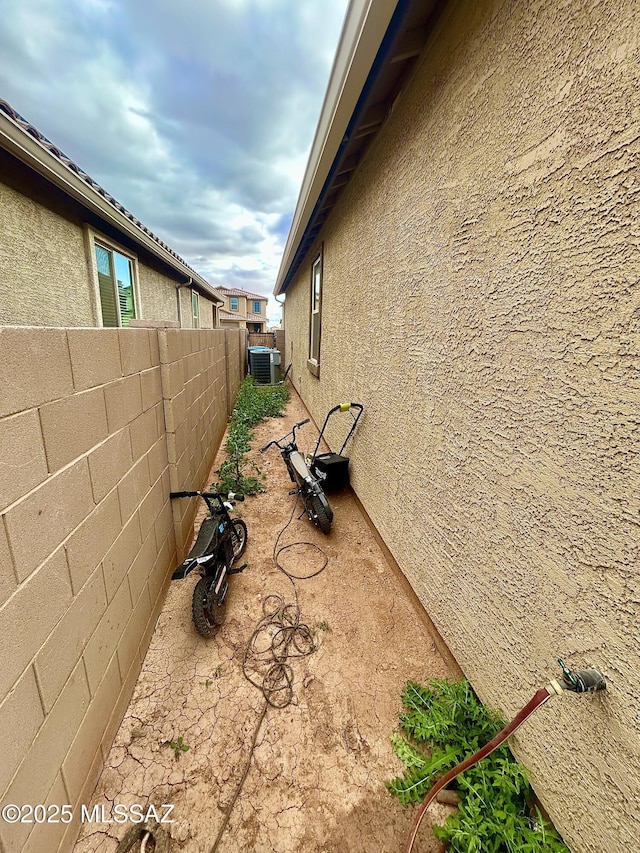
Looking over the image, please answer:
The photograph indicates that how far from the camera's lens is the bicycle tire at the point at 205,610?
6.62ft

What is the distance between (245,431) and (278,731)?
4882 mm

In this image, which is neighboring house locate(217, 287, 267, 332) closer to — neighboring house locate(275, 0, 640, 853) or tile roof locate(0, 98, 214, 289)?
tile roof locate(0, 98, 214, 289)

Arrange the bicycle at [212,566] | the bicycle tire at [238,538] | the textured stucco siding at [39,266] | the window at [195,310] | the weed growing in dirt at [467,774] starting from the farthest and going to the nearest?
the window at [195,310], the textured stucco siding at [39,266], the bicycle tire at [238,538], the bicycle at [212,566], the weed growing in dirt at [467,774]

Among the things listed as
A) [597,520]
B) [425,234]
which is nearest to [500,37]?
[425,234]

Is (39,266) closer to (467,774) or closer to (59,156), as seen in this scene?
A: (59,156)

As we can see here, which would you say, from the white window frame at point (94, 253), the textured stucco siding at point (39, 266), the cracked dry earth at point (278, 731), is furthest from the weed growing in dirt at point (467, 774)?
the white window frame at point (94, 253)

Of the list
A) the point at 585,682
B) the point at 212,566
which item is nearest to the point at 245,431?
the point at 212,566

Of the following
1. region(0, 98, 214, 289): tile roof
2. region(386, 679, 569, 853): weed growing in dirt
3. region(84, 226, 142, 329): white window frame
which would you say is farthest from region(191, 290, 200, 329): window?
region(386, 679, 569, 853): weed growing in dirt

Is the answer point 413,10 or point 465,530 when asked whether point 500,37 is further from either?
point 465,530

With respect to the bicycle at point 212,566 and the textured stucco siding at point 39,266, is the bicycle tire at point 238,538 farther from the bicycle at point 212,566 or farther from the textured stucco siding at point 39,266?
the textured stucco siding at point 39,266

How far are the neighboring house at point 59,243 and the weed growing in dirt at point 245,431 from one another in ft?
6.89

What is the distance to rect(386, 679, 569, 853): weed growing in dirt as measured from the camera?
119 cm

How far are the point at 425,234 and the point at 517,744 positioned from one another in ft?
9.20

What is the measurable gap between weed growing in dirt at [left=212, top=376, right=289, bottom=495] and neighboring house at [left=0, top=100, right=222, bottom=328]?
210 cm
